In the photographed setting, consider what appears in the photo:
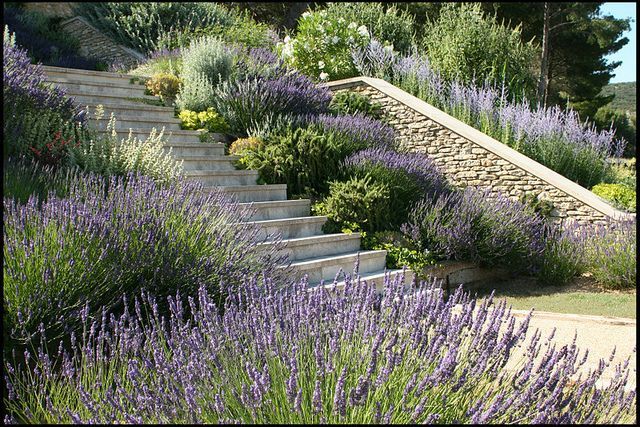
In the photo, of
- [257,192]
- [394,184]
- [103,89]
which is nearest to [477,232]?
[394,184]

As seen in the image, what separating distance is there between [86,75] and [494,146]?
18.0 ft

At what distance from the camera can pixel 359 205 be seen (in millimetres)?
6207

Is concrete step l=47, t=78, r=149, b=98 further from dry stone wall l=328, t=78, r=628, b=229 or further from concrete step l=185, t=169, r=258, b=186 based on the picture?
dry stone wall l=328, t=78, r=628, b=229

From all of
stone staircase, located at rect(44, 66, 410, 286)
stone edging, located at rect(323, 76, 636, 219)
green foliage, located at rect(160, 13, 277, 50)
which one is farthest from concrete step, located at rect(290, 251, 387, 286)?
green foliage, located at rect(160, 13, 277, 50)

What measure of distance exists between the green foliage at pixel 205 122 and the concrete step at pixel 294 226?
213cm

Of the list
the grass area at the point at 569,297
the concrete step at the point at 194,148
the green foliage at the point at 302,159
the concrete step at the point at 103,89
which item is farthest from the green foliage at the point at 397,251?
the concrete step at the point at 103,89

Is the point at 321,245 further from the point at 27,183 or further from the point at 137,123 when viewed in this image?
the point at 137,123

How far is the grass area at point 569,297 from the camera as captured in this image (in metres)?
5.02

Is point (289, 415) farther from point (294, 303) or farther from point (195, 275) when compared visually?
point (195, 275)

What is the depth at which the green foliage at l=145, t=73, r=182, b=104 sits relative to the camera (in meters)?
8.44

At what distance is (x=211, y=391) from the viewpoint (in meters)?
1.96

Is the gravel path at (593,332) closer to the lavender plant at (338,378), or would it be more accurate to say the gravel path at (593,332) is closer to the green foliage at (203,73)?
the lavender plant at (338,378)

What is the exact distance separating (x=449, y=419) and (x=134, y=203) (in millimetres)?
2268

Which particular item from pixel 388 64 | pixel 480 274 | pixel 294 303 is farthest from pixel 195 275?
pixel 388 64
